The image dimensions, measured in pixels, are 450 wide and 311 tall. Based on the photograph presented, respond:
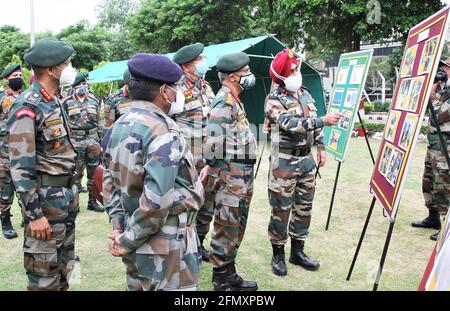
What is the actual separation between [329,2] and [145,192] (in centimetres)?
1580

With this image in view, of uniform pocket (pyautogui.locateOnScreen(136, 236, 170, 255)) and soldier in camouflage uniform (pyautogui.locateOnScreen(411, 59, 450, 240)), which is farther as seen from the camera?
soldier in camouflage uniform (pyautogui.locateOnScreen(411, 59, 450, 240))

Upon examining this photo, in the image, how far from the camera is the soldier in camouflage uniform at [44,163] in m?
2.71

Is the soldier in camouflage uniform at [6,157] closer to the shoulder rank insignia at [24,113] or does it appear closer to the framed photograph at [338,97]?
the shoulder rank insignia at [24,113]

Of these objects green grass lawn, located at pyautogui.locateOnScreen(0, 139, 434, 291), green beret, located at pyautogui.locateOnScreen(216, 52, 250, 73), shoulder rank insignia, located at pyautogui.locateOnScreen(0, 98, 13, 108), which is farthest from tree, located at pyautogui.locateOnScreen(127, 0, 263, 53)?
green beret, located at pyautogui.locateOnScreen(216, 52, 250, 73)

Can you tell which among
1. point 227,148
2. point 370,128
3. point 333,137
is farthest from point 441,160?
point 370,128

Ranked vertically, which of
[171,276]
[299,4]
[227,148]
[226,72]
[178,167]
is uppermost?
[299,4]

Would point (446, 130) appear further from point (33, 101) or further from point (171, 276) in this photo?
point (33, 101)

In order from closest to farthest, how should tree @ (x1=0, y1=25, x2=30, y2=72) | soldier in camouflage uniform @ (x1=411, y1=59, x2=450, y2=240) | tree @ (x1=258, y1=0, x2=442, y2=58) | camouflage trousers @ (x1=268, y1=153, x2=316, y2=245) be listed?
camouflage trousers @ (x1=268, y1=153, x2=316, y2=245), soldier in camouflage uniform @ (x1=411, y1=59, x2=450, y2=240), tree @ (x1=258, y1=0, x2=442, y2=58), tree @ (x1=0, y1=25, x2=30, y2=72)

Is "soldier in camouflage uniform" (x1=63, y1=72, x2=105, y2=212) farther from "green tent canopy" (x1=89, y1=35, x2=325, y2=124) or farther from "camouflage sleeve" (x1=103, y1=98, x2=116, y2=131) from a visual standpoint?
"green tent canopy" (x1=89, y1=35, x2=325, y2=124)

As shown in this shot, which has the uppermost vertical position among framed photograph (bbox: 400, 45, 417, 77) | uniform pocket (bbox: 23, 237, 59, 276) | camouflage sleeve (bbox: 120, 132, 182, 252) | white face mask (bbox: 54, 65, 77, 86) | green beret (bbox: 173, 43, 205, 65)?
framed photograph (bbox: 400, 45, 417, 77)

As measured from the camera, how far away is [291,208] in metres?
4.04

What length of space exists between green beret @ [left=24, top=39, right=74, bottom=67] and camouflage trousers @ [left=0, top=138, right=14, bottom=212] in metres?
2.89

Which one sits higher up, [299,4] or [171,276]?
[299,4]

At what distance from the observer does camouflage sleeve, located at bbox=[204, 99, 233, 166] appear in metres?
3.39
